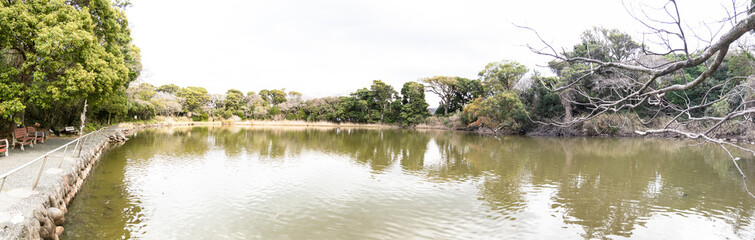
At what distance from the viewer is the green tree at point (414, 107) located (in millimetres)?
40322

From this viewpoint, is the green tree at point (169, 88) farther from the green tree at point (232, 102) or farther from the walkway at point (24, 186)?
the walkway at point (24, 186)

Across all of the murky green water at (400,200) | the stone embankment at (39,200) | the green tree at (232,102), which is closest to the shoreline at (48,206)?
the stone embankment at (39,200)

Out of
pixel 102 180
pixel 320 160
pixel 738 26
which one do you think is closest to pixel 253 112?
pixel 320 160

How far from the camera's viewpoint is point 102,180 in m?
8.08

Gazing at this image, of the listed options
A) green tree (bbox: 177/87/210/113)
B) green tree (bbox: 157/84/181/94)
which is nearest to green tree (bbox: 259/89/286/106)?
green tree (bbox: 177/87/210/113)

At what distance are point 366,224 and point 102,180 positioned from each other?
665cm

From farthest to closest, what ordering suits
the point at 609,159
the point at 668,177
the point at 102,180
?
1. the point at 609,159
2. the point at 668,177
3. the point at 102,180

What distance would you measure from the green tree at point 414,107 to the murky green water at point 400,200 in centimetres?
2831

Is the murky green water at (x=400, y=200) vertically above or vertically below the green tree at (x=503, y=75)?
below

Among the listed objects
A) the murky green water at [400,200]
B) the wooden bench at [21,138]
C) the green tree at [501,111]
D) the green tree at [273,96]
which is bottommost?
the murky green water at [400,200]

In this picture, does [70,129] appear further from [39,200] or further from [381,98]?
[381,98]

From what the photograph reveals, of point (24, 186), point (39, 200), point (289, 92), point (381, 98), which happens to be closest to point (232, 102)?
point (289, 92)

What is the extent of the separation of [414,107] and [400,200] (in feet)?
111

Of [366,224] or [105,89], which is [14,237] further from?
[105,89]
